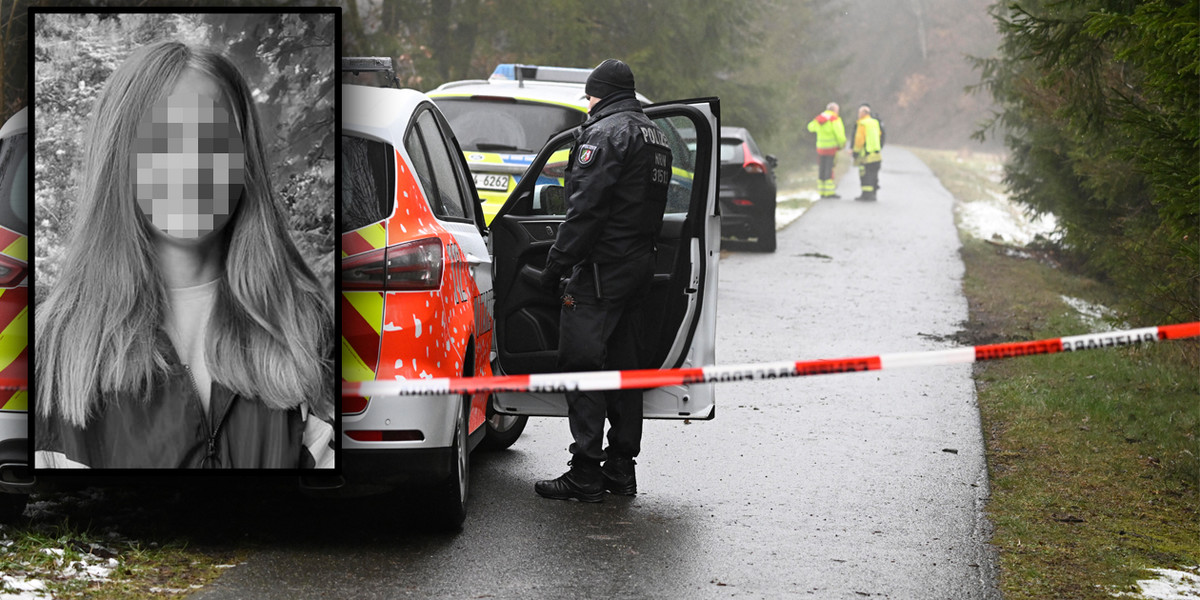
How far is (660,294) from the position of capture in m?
6.81

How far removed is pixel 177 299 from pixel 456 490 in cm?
141

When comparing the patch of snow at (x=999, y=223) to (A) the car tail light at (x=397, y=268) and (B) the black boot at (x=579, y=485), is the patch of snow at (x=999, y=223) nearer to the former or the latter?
(B) the black boot at (x=579, y=485)

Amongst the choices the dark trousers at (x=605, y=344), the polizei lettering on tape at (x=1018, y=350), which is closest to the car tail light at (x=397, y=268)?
the dark trousers at (x=605, y=344)

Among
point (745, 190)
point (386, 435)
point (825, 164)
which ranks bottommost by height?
point (386, 435)

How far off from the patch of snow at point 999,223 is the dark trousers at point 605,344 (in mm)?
16704

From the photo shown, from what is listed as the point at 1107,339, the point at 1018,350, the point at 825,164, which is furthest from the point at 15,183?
the point at 825,164

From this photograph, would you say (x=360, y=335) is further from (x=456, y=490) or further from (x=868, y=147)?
(x=868, y=147)

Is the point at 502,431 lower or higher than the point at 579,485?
higher

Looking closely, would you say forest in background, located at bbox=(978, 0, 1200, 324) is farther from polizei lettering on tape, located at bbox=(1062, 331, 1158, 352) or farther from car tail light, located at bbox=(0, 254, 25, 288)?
car tail light, located at bbox=(0, 254, 25, 288)

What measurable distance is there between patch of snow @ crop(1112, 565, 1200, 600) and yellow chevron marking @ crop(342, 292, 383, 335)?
293 centimetres

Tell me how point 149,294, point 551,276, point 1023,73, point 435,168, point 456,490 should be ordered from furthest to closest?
point 1023,73, point 551,276, point 435,168, point 456,490, point 149,294

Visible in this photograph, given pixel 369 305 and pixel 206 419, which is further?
pixel 369 305

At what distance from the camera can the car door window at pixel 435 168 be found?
224 inches

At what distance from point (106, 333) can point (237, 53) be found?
1.05 m
